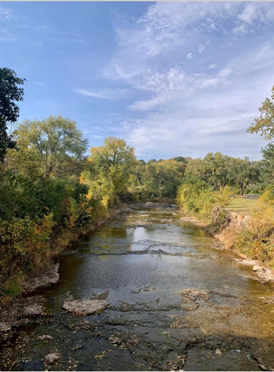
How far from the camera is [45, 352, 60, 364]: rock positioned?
6.04 m

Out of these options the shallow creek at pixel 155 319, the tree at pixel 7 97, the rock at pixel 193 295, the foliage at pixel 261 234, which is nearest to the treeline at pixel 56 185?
the tree at pixel 7 97

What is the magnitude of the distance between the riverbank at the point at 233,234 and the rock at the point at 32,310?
373 inches

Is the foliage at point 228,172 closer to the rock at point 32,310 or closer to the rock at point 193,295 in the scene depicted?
the rock at point 193,295

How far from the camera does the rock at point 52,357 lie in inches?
238

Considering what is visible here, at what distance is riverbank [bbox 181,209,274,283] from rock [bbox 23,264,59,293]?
9363 millimetres

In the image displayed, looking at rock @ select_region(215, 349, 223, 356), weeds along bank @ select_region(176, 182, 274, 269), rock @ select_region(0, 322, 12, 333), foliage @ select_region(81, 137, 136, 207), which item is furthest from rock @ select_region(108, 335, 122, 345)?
foliage @ select_region(81, 137, 136, 207)

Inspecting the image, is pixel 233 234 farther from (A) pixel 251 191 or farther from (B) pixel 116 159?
(B) pixel 116 159

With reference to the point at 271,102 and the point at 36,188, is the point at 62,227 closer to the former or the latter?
the point at 36,188

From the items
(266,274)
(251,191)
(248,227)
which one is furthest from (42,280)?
(251,191)

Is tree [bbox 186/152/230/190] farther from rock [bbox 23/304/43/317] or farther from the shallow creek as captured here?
rock [bbox 23/304/43/317]

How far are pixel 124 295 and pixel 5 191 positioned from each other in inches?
227

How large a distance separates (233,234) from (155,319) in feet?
39.9

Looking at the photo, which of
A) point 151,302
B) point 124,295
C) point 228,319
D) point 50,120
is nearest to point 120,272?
point 124,295

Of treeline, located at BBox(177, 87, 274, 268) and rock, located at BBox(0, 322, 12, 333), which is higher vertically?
treeline, located at BBox(177, 87, 274, 268)
